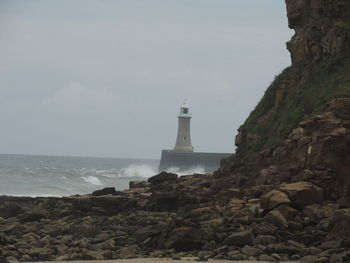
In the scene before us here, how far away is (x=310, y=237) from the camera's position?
15.0m

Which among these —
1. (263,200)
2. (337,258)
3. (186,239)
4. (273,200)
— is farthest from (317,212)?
(186,239)

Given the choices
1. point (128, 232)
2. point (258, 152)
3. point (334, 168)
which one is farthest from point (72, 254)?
point (258, 152)

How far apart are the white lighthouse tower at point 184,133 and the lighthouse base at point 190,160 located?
8.60 feet

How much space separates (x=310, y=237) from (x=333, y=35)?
38.8ft

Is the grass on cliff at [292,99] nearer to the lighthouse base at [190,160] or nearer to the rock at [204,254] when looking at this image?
the rock at [204,254]

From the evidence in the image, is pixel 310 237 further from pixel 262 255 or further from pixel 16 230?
pixel 16 230

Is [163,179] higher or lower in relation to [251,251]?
higher

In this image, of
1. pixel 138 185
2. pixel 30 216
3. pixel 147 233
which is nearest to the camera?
pixel 147 233

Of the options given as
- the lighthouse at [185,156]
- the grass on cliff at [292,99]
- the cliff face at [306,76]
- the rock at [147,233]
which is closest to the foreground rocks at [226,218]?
the rock at [147,233]

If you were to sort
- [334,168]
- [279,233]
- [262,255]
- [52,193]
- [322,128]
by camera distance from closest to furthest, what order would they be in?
[262,255], [279,233], [334,168], [322,128], [52,193]

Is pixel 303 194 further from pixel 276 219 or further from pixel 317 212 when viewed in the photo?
pixel 276 219

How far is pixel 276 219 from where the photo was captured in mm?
16000

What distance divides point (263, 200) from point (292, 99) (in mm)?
9647

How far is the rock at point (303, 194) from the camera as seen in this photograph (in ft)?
55.5
